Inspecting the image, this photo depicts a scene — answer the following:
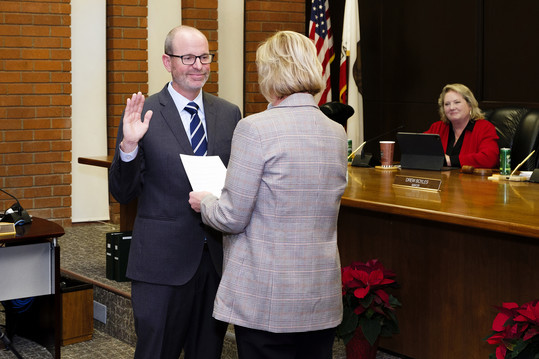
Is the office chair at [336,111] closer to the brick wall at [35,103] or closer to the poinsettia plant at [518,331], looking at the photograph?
the poinsettia plant at [518,331]

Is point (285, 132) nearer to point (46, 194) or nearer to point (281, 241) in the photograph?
point (281, 241)

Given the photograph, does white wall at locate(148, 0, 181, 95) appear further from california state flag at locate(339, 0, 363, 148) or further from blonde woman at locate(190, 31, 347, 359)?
blonde woman at locate(190, 31, 347, 359)

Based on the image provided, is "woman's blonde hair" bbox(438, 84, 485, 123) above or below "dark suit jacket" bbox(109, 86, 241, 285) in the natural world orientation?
above

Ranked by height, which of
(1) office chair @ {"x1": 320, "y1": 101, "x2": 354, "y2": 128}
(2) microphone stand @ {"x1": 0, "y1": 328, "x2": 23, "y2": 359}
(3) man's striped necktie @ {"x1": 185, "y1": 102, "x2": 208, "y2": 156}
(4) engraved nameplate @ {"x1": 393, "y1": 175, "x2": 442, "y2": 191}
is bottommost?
(2) microphone stand @ {"x1": 0, "y1": 328, "x2": 23, "y2": 359}

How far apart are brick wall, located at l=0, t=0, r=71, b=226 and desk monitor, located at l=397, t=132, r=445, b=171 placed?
3067 millimetres

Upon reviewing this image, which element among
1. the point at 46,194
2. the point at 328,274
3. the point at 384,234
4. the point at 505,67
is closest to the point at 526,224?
the point at 328,274

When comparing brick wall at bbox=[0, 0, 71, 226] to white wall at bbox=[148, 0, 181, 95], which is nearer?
brick wall at bbox=[0, 0, 71, 226]

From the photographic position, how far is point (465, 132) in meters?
4.82

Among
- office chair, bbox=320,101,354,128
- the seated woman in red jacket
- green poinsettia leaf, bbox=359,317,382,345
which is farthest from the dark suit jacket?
the seated woman in red jacket

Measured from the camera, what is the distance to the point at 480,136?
4.71 m

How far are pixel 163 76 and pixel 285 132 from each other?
194 inches

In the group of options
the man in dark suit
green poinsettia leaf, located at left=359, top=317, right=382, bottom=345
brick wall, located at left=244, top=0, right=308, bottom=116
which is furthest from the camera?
brick wall, located at left=244, top=0, right=308, bottom=116

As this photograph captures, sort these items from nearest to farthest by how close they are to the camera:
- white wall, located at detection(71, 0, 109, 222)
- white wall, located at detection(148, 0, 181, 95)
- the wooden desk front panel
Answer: the wooden desk front panel < white wall, located at detection(71, 0, 109, 222) < white wall, located at detection(148, 0, 181, 95)

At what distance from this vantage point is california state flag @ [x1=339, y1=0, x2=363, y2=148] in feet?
21.5
